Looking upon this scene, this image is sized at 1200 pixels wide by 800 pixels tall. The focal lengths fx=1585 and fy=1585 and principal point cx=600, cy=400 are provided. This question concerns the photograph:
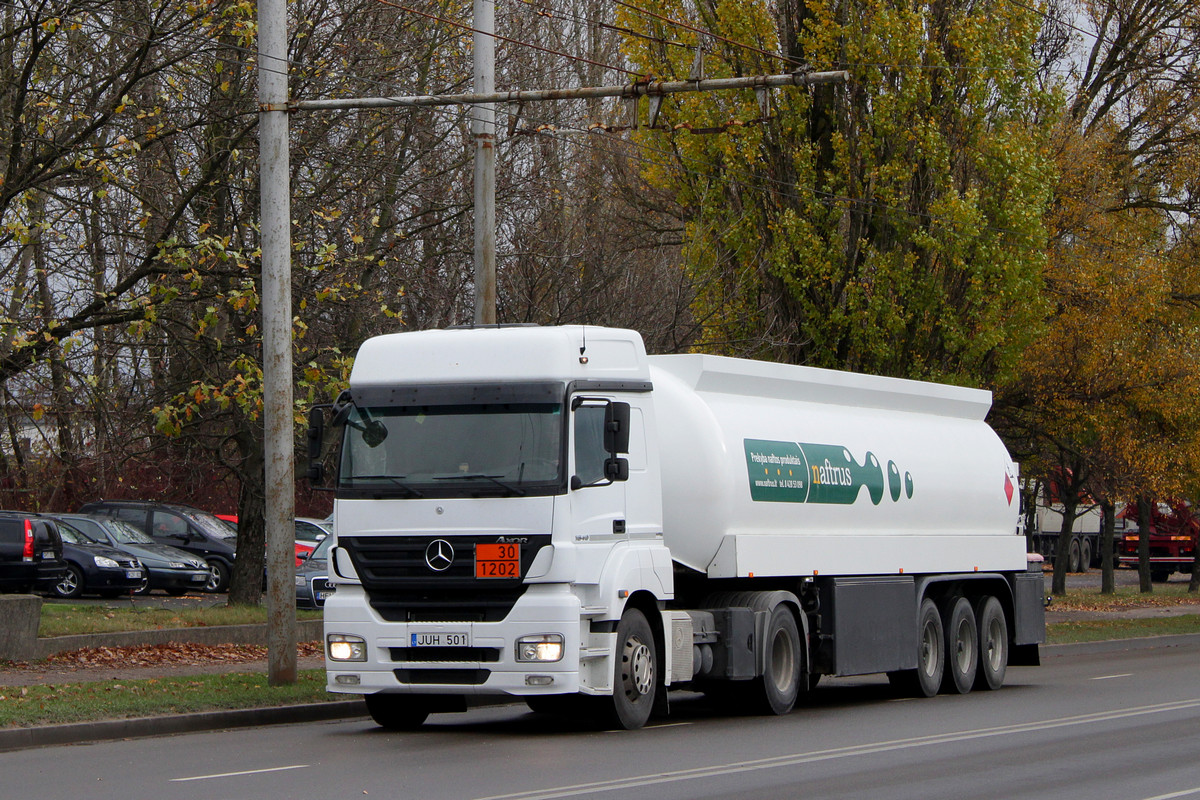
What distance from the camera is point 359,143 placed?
21625mm

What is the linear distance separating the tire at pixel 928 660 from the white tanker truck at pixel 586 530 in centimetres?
117

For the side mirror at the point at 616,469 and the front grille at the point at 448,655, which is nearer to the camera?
the front grille at the point at 448,655

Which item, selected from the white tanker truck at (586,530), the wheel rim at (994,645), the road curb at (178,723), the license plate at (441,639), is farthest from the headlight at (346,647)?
the wheel rim at (994,645)

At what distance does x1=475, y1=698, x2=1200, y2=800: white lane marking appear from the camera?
376 inches

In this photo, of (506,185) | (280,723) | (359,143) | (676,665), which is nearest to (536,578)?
(676,665)

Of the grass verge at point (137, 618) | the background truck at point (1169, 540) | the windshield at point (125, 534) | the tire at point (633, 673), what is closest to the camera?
the tire at point (633, 673)

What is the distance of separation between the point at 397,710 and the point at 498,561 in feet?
7.39

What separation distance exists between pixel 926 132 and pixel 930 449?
8028 mm

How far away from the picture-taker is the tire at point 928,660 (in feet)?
58.8

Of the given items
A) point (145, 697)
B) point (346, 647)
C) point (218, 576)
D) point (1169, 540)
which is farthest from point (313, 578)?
point (1169, 540)

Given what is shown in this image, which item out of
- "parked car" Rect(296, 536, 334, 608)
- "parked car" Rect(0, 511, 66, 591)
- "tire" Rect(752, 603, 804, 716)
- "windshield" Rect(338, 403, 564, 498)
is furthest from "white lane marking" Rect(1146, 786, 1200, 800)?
"parked car" Rect(0, 511, 66, 591)

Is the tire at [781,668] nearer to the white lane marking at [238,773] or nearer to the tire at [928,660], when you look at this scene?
the tire at [928,660]

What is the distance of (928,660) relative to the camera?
715 inches

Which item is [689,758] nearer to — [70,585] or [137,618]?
[137,618]
